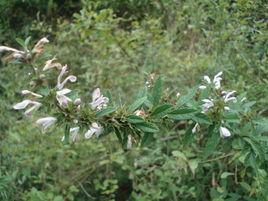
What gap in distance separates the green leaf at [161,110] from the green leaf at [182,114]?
24mm

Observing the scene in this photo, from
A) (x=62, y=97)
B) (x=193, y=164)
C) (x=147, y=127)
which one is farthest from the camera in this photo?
(x=193, y=164)

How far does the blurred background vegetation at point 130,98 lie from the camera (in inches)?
84.8

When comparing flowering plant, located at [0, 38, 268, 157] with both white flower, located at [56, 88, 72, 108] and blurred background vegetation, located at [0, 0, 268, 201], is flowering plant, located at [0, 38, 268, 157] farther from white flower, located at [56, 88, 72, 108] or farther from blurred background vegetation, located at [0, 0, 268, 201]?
blurred background vegetation, located at [0, 0, 268, 201]

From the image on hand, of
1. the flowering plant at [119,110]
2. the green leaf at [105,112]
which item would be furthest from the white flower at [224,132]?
the green leaf at [105,112]

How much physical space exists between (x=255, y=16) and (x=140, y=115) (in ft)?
3.64

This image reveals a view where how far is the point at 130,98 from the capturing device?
2.58 metres

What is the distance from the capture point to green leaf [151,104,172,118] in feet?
4.12

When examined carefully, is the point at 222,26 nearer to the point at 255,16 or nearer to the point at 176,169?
the point at 255,16

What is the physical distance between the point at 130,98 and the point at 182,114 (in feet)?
4.29

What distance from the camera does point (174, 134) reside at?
2402 mm

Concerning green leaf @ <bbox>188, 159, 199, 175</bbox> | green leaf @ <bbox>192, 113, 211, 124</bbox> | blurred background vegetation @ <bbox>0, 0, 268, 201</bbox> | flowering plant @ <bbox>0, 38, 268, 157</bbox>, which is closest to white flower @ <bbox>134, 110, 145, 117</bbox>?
flowering plant @ <bbox>0, 38, 268, 157</bbox>

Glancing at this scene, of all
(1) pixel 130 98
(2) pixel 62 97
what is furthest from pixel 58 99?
(1) pixel 130 98

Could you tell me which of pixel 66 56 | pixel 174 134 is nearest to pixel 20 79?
pixel 66 56

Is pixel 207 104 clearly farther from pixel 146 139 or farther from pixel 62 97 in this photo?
pixel 62 97
